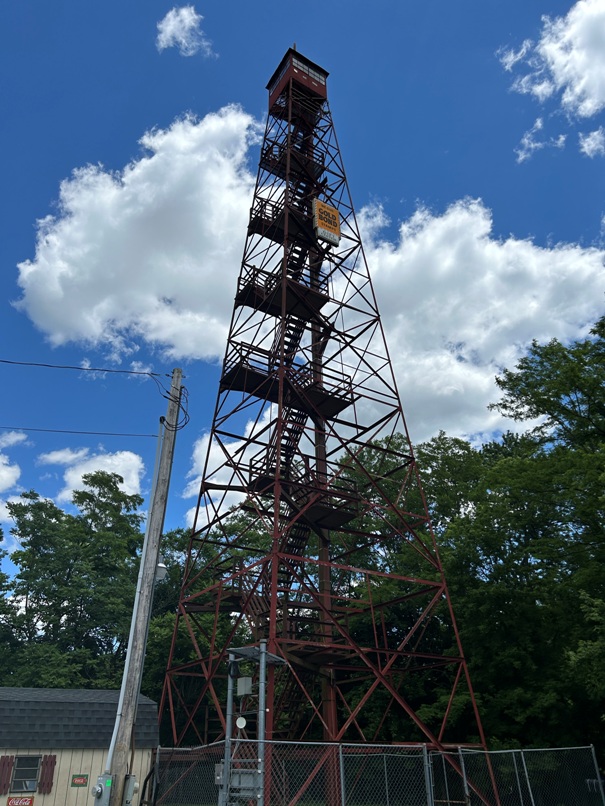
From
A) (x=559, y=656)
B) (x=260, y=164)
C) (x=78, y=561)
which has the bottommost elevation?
(x=559, y=656)

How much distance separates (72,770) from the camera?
51.6 feet

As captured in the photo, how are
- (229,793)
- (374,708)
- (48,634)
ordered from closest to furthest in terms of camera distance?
1. (229,793)
2. (374,708)
3. (48,634)

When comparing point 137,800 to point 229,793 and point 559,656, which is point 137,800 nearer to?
point 229,793

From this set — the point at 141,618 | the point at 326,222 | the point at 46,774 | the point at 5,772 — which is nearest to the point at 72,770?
the point at 46,774

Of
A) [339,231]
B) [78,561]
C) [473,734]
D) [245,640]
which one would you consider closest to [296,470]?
[339,231]

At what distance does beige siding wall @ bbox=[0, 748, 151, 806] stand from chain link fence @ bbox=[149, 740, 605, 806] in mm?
770

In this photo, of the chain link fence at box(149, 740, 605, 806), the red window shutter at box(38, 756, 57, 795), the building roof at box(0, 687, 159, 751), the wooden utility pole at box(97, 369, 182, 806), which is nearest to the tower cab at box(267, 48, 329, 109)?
the wooden utility pole at box(97, 369, 182, 806)

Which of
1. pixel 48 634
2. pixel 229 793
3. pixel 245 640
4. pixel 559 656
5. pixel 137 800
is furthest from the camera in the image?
pixel 48 634

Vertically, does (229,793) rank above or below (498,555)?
below

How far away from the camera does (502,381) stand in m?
28.3

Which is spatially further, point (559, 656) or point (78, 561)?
point (78, 561)

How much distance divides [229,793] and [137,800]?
352 inches

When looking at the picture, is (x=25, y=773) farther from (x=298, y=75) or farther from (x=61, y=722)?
(x=298, y=75)

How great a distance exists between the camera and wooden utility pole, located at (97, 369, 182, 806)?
983 cm
